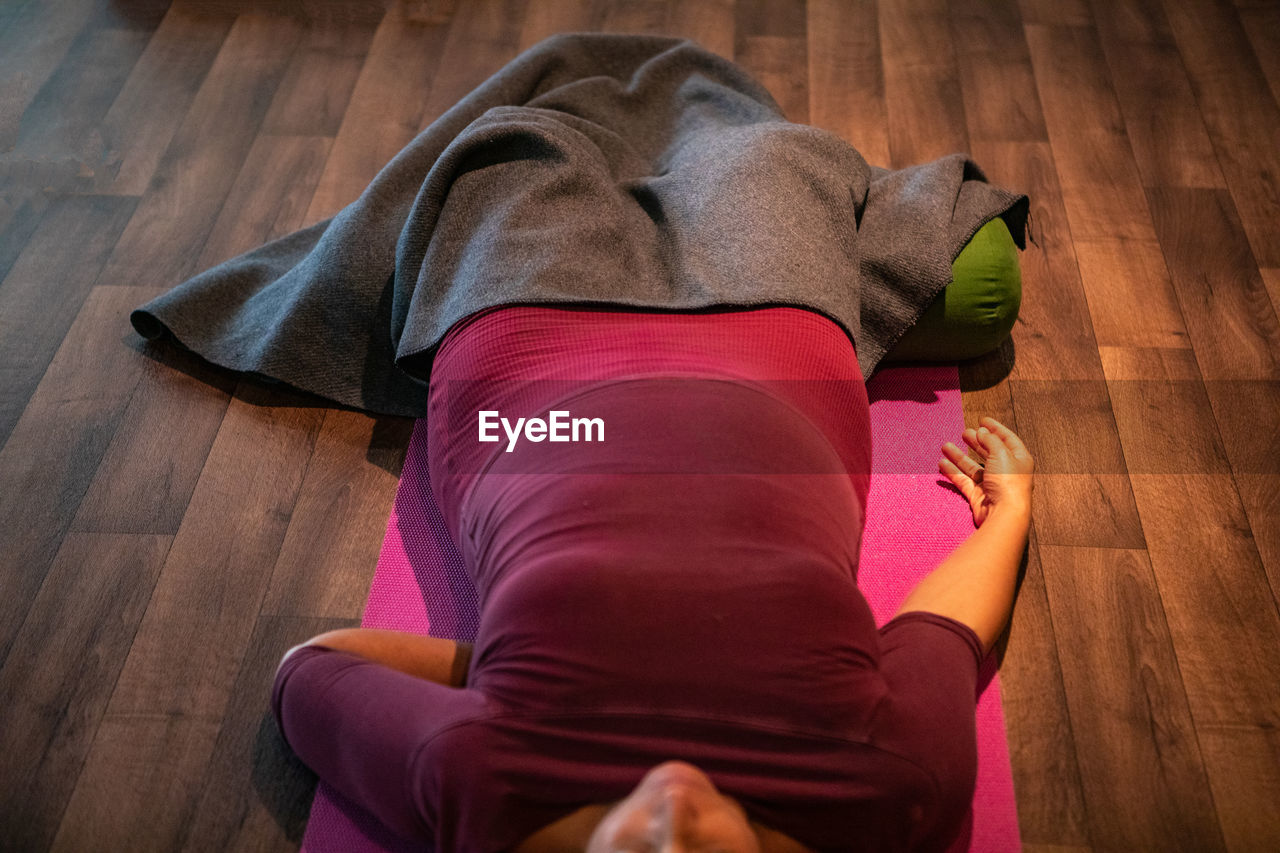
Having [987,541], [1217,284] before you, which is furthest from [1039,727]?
[1217,284]

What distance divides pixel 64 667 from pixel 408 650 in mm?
516

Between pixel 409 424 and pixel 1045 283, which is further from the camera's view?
pixel 1045 283

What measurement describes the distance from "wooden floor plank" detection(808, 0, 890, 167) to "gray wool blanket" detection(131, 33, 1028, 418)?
356mm

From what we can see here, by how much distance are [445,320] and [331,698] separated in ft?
1.68

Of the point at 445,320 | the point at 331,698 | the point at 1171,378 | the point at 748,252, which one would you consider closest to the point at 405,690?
the point at 331,698

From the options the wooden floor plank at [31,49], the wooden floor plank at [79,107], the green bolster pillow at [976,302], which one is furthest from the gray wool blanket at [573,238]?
the wooden floor plank at [31,49]

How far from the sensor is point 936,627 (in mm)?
1164

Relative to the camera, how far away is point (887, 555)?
1.42 meters

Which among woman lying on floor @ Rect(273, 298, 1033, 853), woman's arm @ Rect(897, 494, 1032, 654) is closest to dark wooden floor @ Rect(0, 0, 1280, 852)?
woman's arm @ Rect(897, 494, 1032, 654)

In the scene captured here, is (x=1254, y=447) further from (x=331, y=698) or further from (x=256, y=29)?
(x=256, y=29)

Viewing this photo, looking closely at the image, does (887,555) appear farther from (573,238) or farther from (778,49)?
(778,49)

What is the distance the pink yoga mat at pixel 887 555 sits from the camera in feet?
3.96

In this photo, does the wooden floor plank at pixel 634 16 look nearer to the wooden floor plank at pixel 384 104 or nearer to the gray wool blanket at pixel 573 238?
the wooden floor plank at pixel 384 104

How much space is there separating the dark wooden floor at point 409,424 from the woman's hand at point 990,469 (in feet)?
0.28
